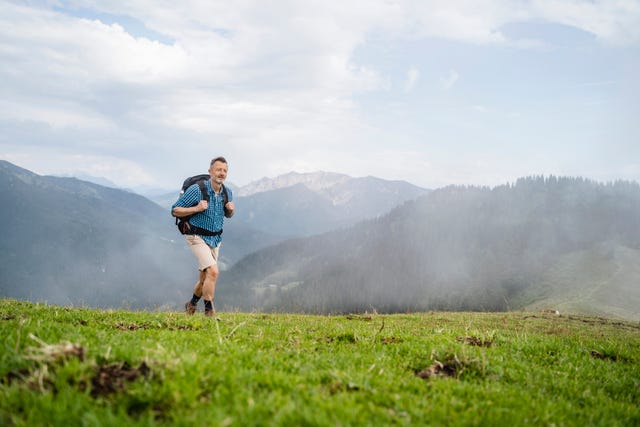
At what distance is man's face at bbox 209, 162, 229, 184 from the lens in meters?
13.4

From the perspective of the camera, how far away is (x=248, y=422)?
13.8ft

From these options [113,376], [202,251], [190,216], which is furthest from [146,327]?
[113,376]

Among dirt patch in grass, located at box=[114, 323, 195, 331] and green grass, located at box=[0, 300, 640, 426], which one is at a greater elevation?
green grass, located at box=[0, 300, 640, 426]

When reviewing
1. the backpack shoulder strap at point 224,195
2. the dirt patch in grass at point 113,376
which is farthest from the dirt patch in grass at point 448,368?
the backpack shoulder strap at point 224,195

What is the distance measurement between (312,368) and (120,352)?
2.72 meters

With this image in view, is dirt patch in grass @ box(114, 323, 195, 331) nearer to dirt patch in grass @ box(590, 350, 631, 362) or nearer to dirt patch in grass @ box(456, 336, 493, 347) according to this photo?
dirt patch in grass @ box(456, 336, 493, 347)

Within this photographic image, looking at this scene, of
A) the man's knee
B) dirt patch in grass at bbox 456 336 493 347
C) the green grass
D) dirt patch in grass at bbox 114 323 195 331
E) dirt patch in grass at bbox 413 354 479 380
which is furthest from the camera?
the man's knee

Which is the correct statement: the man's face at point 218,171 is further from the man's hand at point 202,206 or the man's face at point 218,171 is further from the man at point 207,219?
the man's hand at point 202,206

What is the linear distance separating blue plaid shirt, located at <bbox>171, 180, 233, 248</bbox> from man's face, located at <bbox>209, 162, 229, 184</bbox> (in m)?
0.35

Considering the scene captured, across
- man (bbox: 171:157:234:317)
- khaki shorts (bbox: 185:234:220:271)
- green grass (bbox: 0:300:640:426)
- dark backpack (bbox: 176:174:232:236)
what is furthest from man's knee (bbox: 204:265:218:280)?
green grass (bbox: 0:300:640:426)

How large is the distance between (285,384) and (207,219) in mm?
9139

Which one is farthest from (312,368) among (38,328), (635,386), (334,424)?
(635,386)

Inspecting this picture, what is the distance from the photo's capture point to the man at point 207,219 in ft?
43.5

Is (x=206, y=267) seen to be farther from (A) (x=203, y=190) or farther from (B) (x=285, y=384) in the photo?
(B) (x=285, y=384)
